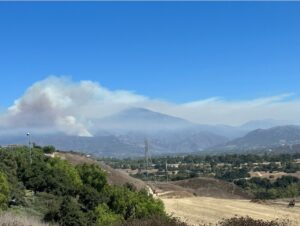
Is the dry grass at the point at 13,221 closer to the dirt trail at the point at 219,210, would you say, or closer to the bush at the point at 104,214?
the bush at the point at 104,214

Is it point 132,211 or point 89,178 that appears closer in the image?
point 132,211

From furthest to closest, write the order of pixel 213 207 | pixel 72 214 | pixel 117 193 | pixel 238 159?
1. pixel 238 159
2. pixel 213 207
3. pixel 117 193
4. pixel 72 214

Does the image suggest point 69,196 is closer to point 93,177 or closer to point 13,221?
point 93,177

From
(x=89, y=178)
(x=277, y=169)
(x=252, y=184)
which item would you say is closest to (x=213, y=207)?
(x=89, y=178)

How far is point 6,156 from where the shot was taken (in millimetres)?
42062

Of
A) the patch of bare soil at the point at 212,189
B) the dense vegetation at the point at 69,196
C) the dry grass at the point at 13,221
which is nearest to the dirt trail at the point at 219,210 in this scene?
the dense vegetation at the point at 69,196

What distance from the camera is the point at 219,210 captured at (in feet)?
158

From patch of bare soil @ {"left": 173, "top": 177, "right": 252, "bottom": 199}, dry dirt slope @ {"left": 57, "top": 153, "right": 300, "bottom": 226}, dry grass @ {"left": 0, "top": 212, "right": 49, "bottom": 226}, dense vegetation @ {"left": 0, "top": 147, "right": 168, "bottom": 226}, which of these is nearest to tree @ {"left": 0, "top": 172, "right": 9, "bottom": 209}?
dense vegetation @ {"left": 0, "top": 147, "right": 168, "bottom": 226}

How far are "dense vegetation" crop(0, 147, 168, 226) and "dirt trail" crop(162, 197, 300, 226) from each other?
894 centimetres

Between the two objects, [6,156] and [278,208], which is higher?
[6,156]

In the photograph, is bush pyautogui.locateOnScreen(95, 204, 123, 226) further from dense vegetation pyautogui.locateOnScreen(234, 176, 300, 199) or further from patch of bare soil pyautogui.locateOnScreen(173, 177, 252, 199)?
dense vegetation pyautogui.locateOnScreen(234, 176, 300, 199)

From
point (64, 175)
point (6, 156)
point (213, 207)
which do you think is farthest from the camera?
point (213, 207)

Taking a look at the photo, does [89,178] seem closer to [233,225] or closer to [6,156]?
[6,156]

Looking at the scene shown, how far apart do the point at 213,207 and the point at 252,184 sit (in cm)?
5094
